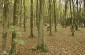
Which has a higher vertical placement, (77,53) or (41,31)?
(41,31)

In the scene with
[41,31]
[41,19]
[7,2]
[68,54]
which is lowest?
[68,54]

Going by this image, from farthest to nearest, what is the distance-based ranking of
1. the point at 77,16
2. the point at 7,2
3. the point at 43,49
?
the point at 77,16 → the point at 43,49 → the point at 7,2

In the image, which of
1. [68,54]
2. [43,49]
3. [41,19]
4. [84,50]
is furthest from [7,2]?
[84,50]

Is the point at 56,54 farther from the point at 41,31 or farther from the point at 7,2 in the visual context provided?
the point at 7,2

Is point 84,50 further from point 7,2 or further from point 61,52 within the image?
point 7,2

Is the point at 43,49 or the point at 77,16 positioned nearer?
the point at 43,49

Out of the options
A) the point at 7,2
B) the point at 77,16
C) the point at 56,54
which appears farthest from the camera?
the point at 77,16

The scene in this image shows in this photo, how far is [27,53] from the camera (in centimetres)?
1445

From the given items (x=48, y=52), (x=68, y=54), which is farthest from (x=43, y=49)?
(x=68, y=54)

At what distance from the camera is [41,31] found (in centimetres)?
1548

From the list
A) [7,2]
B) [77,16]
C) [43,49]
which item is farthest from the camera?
[77,16]

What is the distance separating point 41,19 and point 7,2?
12.0ft

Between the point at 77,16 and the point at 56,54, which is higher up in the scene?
the point at 77,16

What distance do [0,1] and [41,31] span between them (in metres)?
3.87
